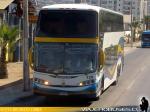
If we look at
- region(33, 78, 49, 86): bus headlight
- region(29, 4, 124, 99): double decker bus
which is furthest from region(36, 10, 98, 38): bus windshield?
region(33, 78, 49, 86): bus headlight

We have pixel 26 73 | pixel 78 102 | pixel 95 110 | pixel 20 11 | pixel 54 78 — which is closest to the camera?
pixel 95 110

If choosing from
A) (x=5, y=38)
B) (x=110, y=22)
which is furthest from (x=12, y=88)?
(x=110, y=22)

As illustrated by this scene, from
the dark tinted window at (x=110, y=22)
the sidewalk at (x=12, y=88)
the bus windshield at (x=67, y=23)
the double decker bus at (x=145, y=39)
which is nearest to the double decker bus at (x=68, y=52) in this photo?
the bus windshield at (x=67, y=23)

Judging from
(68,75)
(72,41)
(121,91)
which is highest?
(72,41)

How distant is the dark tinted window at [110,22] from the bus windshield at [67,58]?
1283mm

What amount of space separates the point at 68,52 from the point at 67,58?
0.20 m

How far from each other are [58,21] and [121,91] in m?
5.97

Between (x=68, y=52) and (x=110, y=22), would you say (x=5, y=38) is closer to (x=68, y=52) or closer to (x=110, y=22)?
(x=110, y=22)

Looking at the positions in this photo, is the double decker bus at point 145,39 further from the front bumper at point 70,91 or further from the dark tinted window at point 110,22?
the front bumper at point 70,91

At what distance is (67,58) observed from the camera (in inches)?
674

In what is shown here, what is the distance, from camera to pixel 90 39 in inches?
677

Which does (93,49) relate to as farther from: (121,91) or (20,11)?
(20,11)

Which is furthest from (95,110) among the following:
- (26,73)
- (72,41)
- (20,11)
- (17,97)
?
(20,11)

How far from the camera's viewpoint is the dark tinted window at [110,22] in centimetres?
1855
